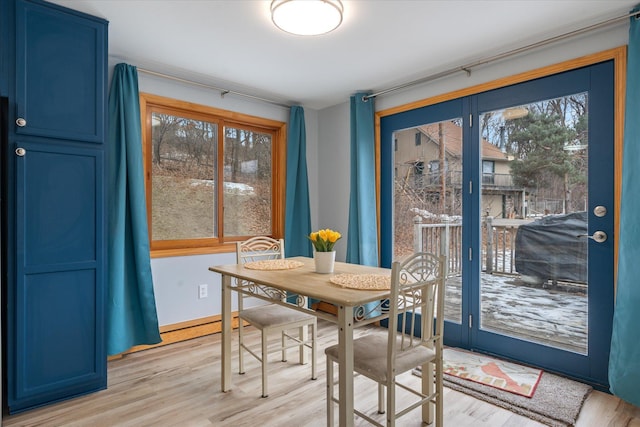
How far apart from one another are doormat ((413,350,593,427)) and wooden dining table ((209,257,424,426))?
0.89 m

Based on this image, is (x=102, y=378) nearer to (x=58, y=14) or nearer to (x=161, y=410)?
(x=161, y=410)

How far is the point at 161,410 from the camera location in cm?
209

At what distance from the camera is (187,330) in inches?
127

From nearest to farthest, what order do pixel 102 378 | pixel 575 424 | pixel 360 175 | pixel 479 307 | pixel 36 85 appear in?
1. pixel 575 424
2. pixel 36 85
3. pixel 102 378
4. pixel 479 307
5. pixel 360 175

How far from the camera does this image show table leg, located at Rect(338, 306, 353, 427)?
1.57 meters

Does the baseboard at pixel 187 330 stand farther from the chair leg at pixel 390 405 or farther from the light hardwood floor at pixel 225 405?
the chair leg at pixel 390 405

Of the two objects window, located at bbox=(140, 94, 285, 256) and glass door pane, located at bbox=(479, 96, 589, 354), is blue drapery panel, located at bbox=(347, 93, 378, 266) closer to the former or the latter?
window, located at bbox=(140, 94, 285, 256)

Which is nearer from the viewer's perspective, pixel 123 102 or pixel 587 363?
pixel 587 363

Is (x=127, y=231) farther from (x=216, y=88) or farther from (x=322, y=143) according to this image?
(x=322, y=143)

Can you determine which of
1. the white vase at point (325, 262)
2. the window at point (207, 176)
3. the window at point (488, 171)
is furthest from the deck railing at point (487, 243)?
the window at point (207, 176)

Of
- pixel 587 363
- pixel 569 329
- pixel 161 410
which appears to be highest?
pixel 569 329

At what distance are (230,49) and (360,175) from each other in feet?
5.26


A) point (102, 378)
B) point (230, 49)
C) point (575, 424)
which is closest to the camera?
point (575, 424)

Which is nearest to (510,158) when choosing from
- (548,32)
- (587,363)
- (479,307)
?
(548,32)
